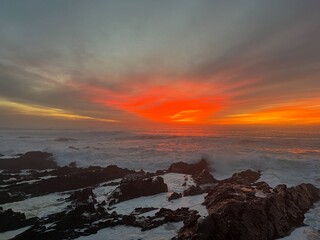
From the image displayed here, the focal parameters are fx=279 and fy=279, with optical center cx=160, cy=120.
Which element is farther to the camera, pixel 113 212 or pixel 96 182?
pixel 96 182

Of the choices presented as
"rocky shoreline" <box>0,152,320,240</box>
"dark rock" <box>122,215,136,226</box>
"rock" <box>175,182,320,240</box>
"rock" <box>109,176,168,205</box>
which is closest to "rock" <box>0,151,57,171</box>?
"rocky shoreline" <box>0,152,320,240</box>

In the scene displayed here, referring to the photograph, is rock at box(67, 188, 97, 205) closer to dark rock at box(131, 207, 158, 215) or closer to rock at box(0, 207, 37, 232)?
dark rock at box(131, 207, 158, 215)

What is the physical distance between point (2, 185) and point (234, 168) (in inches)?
1097

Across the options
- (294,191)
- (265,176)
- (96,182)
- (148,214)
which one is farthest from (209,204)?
(265,176)

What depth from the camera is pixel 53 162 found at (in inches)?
1580

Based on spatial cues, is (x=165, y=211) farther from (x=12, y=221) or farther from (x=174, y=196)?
(x=12, y=221)

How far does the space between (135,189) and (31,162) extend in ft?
69.8

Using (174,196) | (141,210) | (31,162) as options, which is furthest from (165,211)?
(31,162)

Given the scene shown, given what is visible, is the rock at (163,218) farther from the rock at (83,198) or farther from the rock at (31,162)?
the rock at (31,162)

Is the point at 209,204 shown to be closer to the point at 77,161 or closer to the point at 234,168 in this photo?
the point at 234,168

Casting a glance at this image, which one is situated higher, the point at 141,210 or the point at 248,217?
the point at 248,217

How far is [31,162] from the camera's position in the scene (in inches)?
1475

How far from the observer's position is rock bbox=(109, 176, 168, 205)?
21.7 meters

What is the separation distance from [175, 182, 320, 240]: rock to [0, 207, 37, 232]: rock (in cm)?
925
